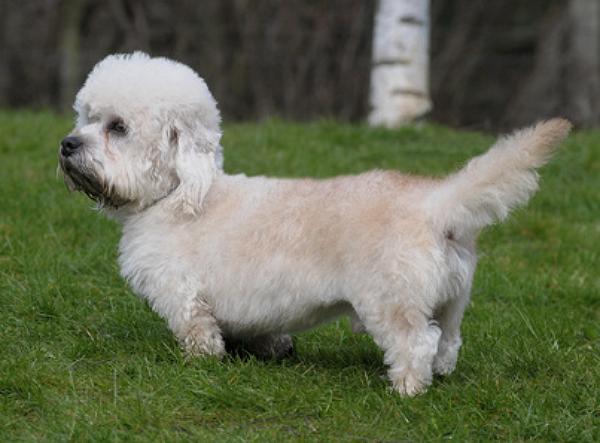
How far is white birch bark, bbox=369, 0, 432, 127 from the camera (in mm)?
10086

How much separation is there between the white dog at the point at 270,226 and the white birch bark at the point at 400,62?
5383 mm

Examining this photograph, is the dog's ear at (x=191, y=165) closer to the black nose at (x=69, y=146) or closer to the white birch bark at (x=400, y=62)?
the black nose at (x=69, y=146)

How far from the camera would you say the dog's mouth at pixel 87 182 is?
15.3ft

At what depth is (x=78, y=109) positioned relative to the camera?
4902 millimetres

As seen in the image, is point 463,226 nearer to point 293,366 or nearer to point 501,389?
point 501,389

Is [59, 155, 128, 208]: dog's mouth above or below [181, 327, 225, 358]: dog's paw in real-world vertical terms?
above

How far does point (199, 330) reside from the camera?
4.64 m

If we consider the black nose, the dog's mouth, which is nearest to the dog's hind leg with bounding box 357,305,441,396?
the dog's mouth

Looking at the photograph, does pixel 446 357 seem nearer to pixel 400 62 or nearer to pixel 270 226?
pixel 270 226

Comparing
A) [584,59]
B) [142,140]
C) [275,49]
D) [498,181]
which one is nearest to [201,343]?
[142,140]

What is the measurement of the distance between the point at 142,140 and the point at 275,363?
43.2 inches

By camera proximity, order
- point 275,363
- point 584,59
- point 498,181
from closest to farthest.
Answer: point 498,181, point 275,363, point 584,59

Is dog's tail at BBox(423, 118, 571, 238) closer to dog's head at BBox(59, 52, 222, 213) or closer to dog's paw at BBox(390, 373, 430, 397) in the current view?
dog's paw at BBox(390, 373, 430, 397)

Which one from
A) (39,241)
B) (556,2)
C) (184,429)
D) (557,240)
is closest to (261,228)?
(184,429)
